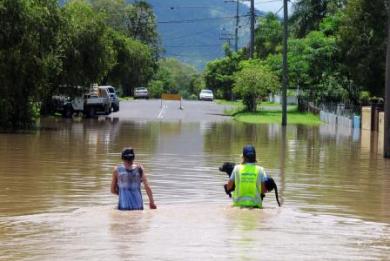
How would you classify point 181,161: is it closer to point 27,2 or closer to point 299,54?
point 27,2

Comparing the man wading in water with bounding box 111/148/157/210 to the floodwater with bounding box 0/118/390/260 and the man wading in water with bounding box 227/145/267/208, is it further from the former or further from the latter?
the man wading in water with bounding box 227/145/267/208

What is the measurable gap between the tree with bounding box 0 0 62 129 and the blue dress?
24.6 meters

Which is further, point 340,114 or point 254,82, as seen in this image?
point 254,82

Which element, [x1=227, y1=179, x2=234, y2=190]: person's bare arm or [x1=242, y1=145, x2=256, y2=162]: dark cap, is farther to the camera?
[x1=227, y1=179, x2=234, y2=190]: person's bare arm

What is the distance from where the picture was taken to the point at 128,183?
470 inches

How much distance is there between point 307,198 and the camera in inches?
631

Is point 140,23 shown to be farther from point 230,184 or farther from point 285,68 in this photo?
point 230,184

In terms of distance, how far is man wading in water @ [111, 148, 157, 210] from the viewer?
39.1ft

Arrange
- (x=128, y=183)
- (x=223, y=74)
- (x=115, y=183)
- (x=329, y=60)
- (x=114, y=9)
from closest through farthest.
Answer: (x=128, y=183) → (x=115, y=183) → (x=329, y=60) → (x=223, y=74) → (x=114, y=9)

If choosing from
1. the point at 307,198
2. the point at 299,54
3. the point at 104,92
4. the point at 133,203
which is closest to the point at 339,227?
the point at 133,203

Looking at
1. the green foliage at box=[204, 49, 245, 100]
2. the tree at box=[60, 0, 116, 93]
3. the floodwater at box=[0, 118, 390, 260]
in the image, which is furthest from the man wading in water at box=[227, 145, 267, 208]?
the green foliage at box=[204, 49, 245, 100]

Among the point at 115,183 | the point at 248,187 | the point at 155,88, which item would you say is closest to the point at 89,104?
the point at 115,183

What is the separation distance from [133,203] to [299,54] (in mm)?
54570

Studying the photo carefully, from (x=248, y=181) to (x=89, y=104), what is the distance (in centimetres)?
4594
